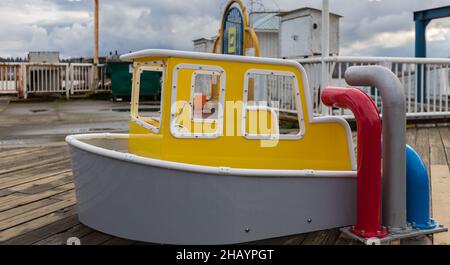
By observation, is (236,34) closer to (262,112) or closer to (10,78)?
(262,112)

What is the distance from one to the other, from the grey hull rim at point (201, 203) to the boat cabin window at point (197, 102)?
37cm

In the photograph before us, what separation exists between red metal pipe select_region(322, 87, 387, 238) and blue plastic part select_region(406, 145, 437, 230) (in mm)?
285

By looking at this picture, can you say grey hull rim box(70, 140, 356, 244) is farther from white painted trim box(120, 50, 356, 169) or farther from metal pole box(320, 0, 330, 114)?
metal pole box(320, 0, 330, 114)

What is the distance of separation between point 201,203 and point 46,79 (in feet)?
58.1

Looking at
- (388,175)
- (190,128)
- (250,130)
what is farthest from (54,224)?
(388,175)

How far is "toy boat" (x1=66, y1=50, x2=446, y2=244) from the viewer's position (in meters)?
2.78

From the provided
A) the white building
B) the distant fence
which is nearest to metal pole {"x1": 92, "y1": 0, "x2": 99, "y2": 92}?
the distant fence

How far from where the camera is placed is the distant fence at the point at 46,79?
1836 cm

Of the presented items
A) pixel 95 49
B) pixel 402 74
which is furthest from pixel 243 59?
pixel 95 49

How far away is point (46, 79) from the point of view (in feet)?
62.4

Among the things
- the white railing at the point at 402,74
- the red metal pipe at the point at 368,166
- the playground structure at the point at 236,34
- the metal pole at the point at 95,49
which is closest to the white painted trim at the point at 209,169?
the red metal pipe at the point at 368,166

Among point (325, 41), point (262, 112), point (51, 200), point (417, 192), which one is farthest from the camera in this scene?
point (325, 41)
